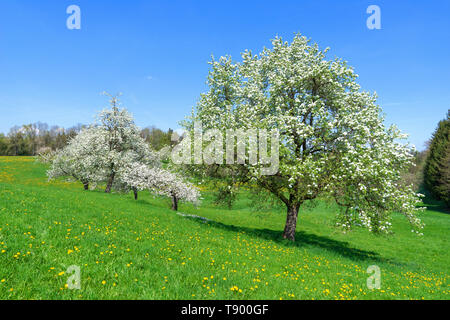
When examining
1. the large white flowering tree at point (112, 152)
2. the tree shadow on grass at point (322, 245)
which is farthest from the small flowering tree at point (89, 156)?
the tree shadow on grass at point (322, 245)

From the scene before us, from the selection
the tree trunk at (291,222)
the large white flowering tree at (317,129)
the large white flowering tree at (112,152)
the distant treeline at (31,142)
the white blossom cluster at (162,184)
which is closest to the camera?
the large white flowering tree at (317,129)

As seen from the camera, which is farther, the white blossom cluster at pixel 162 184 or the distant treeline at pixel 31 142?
the distant treeline at pixel 31 142

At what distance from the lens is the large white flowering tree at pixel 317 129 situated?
1416 cm

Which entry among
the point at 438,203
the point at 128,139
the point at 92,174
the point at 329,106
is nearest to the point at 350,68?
the point at 329,106

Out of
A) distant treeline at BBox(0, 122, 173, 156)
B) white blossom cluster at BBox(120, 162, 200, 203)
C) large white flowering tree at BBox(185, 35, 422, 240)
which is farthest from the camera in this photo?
distant treeline at BBox(0, 122, 173, 156)

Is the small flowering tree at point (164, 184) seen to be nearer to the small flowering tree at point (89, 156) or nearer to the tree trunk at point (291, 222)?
the small flowering tree at point (89, 156)

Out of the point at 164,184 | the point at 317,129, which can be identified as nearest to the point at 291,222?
the point at 317,129

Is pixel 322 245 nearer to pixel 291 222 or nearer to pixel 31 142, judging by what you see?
pixel 291 222

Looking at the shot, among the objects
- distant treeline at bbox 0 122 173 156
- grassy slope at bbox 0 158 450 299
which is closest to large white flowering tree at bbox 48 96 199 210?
grassy slope at bbox 0 158 450 299

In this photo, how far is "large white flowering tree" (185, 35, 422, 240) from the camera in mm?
14156

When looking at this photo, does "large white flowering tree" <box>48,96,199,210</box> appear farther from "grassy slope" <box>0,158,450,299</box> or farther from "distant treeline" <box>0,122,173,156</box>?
"distant treeline" <box>0,122,173,156</box>
